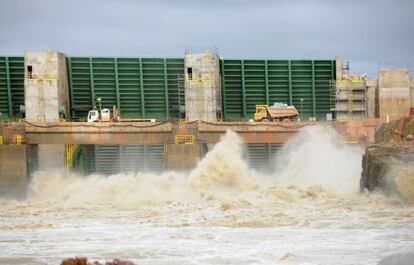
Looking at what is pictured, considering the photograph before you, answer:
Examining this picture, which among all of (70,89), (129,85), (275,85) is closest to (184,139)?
(129,85)

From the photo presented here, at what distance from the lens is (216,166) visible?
36594 millimetres

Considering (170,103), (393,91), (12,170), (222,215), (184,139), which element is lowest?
(222,215)

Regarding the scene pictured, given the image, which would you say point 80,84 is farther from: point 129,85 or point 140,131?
point 140,131

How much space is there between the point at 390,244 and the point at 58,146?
27.4m

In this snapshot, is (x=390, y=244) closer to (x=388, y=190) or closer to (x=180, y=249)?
(x=180, y=249)

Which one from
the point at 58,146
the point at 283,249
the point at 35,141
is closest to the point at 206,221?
the point at 283,249

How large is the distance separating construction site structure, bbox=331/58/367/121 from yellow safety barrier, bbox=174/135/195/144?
11.4 m

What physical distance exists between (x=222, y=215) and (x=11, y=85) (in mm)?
22047

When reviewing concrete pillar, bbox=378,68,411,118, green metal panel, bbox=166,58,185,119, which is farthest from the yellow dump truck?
concrete pillar, bbox=378,68,411,118

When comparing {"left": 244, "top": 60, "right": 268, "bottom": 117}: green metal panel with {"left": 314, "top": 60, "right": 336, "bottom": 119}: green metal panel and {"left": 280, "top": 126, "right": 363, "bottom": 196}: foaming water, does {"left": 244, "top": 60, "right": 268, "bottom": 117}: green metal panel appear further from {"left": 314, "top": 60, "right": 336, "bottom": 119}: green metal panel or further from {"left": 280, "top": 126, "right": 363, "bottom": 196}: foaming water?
{"left": 280, "top": 126, "right": 363, "bottom": 196}: foaming water

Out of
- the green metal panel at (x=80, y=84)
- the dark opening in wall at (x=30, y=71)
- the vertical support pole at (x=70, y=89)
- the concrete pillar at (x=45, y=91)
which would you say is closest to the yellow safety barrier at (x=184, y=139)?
the concrete pillar at (x=45, y=91)

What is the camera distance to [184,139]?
124 ft

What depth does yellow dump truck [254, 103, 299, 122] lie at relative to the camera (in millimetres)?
40719

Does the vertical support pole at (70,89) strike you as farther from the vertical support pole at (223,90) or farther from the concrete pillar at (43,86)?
the vertical support pole at (223,90)
